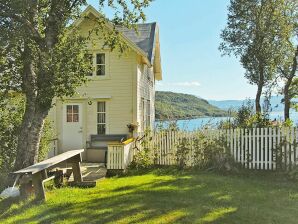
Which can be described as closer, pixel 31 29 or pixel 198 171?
pixel 31 29

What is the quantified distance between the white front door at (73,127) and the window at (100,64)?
1743mm

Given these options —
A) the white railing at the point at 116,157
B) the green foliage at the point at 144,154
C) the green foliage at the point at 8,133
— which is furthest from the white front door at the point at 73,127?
the green foliage at the point at 8,133

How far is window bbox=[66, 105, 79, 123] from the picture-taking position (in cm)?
1684

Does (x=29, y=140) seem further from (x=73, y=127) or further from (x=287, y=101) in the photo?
(x=287, y=101)

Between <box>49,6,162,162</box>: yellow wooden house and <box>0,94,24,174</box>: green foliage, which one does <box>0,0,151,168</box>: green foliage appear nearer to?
<box>0,94,24,174</box>: green foliage

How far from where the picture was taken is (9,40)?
871 cm

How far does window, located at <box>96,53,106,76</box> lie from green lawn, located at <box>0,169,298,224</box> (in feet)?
23.1

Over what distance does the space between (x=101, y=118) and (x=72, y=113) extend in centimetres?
139

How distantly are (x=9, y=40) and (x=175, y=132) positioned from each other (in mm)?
6988

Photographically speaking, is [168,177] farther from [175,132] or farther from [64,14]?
[64,14]

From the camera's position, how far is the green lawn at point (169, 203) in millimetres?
7113

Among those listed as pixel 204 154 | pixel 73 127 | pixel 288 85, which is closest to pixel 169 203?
pixel 204 154

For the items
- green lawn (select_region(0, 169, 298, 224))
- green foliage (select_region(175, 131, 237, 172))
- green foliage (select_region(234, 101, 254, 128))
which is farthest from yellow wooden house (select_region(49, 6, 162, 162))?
green lawn (select_region(0, 169, 298, 224))

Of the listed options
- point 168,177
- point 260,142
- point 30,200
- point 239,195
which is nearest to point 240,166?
point 260,142
